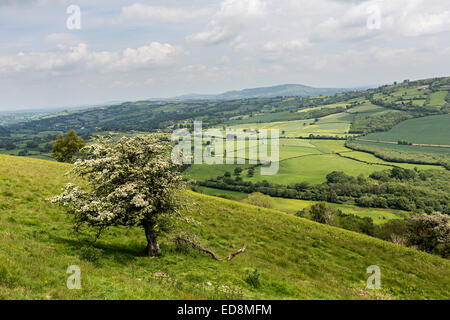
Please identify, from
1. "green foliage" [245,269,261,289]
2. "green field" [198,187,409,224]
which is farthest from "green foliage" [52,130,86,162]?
"green foliage" [245,269,261,289]

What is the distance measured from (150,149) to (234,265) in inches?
438

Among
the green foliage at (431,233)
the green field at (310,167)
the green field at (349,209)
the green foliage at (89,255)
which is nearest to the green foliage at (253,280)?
the green foliage at (89,255)

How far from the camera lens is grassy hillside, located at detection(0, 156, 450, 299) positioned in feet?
37.4

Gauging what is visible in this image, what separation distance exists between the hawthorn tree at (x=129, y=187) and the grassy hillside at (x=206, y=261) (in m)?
2.63

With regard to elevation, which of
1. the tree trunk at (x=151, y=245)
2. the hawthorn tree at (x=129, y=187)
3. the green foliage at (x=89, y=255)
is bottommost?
the tree trunk at (x=151, y=245)

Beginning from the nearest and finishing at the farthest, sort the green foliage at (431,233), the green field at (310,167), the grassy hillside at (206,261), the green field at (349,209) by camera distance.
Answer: the grassy hillside at (206,261)
the green foliage at (431,233)
the green field at (349,209)
the green field at (310,167)

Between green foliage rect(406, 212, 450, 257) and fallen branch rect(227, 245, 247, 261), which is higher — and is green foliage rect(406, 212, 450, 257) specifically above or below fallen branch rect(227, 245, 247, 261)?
below

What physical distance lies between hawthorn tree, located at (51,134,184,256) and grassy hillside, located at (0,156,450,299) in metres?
2.63

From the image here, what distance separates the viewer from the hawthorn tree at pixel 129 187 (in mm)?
15750

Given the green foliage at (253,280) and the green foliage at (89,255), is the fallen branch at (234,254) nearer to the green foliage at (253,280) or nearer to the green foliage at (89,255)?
the green foliage at (253,280)

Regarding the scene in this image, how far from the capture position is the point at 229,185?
131 m

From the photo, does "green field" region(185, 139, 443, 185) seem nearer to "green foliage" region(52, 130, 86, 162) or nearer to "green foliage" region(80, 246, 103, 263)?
"green foliage" region(52, 130, 86, 162)
